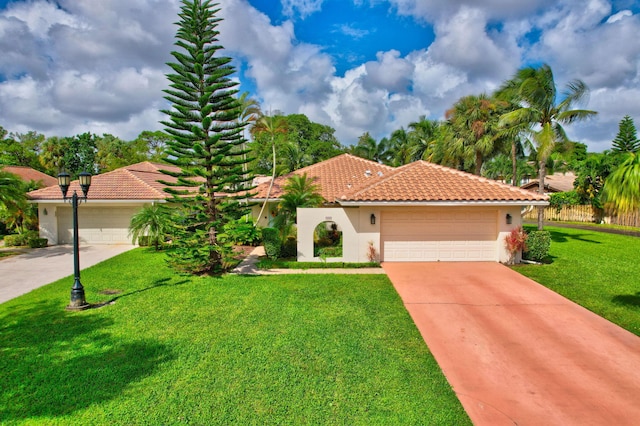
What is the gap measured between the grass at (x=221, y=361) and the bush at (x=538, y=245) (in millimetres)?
7338

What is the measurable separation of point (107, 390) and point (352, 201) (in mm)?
9073

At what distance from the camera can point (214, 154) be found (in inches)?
451

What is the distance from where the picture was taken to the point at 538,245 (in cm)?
1263

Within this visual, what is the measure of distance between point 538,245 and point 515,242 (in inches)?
41.7

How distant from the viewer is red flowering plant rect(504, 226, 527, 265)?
40.8 ft

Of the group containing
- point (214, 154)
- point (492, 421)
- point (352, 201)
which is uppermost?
point (214, 154)

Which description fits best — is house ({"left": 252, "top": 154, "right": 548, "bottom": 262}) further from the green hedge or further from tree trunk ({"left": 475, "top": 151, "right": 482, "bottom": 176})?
the green hedge

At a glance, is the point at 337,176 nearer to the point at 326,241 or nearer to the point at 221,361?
the point at 326,241

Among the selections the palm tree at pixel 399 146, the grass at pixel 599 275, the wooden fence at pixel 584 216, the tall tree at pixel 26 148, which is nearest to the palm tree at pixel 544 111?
the grass at pixel 599 275

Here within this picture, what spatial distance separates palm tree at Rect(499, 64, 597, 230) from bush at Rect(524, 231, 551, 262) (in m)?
5.06

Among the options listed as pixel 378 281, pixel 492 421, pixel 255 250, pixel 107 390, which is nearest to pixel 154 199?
pixel 255 250

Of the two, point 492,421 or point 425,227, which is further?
point 425,227

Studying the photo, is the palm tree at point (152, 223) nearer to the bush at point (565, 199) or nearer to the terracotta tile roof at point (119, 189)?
the terracotta tile roof at point (119, 189)

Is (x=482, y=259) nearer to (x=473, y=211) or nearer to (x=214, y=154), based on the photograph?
(x=473, y=211)
